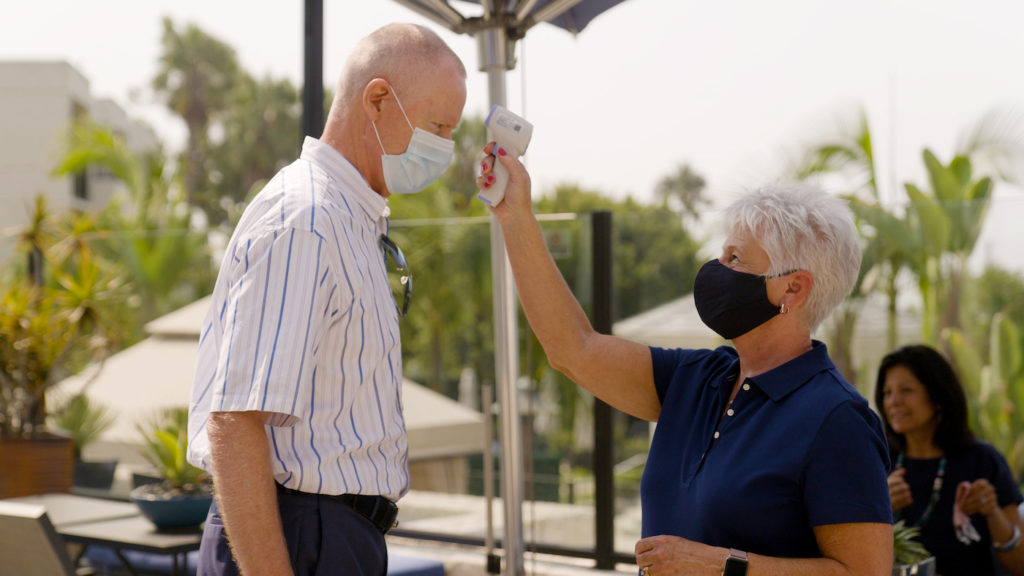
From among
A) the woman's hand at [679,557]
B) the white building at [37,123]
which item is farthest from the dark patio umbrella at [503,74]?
the white building at [37,123]

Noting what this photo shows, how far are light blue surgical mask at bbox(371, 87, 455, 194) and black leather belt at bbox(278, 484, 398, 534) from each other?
63cm

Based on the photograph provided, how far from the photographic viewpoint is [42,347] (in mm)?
6660

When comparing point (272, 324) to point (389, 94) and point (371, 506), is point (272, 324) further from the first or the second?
point (389, 94)

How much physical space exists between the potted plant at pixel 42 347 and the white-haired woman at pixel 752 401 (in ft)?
15.3

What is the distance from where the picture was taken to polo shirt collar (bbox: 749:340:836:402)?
209 cm

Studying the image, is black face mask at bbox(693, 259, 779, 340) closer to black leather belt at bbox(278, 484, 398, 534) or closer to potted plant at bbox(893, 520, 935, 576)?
black leather belt at bbox(278, 484, 398, 534)

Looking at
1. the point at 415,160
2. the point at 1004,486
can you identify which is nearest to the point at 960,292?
the point at 1004,486

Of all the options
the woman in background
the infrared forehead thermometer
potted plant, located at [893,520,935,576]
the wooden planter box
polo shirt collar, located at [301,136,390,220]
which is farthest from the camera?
the wooden planter box

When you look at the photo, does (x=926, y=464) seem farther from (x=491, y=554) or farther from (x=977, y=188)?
(x=977, y=188)

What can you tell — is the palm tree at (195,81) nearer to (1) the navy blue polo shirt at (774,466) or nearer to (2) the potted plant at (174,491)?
(2) the potted plant at (174,491)

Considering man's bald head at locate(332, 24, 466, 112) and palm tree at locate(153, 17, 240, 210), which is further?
palm tree at locate(153, 17, 240, 210)

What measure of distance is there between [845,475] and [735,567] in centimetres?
27

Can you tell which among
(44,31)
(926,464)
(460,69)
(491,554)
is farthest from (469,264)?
(44,31)

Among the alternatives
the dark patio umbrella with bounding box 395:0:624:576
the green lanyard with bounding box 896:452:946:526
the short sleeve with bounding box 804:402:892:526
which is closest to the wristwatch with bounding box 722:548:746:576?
the short sleeve with bounding box 804:402:892:526
